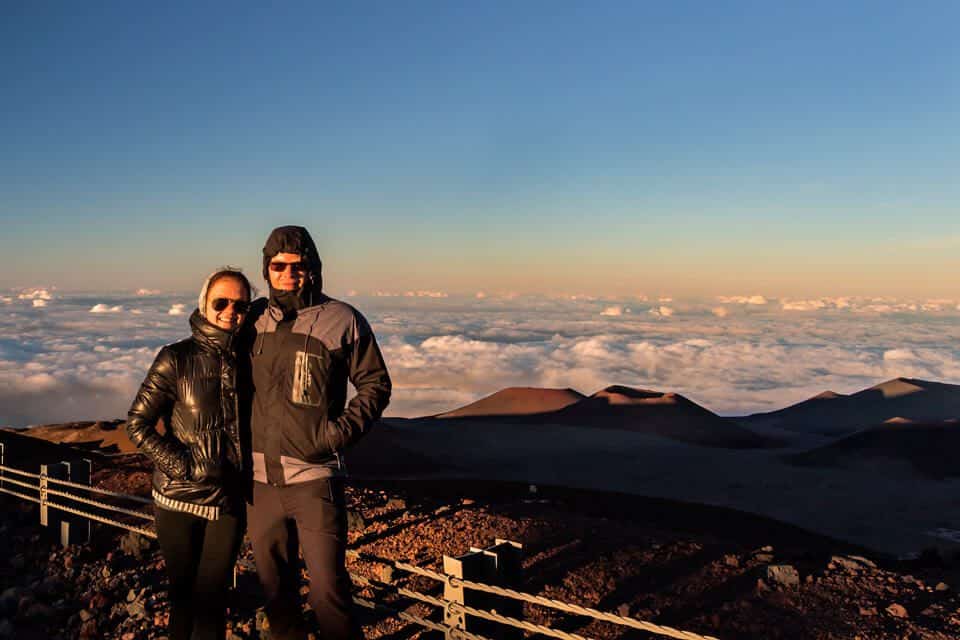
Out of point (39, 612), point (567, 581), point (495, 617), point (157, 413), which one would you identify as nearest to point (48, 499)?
point (39, 612)

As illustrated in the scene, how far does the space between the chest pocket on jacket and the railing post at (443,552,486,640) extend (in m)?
1.60

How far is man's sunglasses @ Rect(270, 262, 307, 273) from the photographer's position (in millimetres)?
3842

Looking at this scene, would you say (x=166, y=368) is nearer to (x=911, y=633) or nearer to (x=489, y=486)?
(x=911, y=633)

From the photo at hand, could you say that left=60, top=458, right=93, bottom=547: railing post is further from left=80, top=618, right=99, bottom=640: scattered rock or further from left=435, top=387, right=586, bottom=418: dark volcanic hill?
left=435, top=387, right=586, bottom=418: dark volcanic hill

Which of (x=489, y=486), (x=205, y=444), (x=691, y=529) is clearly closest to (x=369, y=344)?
(x=205, y=444)

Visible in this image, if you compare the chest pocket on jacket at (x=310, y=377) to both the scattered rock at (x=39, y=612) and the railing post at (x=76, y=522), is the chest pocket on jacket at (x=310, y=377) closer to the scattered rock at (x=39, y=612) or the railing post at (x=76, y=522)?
the scattered rock at (x=39, y=612)

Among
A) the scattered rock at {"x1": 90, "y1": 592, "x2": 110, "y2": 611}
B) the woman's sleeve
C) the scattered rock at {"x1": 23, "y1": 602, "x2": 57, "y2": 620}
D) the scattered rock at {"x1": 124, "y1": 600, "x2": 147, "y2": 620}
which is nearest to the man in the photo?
the woman's sleeve

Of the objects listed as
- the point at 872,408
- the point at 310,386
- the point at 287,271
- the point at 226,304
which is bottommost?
the point at 872,408

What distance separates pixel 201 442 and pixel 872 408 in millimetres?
56764

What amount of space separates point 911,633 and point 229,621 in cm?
611

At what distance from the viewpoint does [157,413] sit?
13.2 ft

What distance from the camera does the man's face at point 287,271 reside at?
3.83m

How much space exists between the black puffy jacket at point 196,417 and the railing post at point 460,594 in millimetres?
1502

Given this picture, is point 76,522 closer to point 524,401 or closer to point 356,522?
point 356,522
